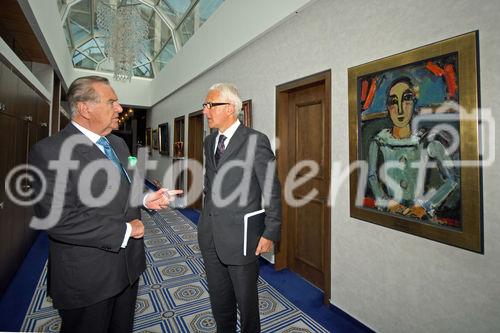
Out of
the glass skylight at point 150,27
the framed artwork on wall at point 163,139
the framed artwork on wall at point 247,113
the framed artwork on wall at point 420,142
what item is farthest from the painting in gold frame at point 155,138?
the framed artwork on wall at point 420,142

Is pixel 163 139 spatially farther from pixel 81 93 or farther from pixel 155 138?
pixel 81 93

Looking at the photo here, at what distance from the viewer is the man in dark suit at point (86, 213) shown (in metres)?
1.17

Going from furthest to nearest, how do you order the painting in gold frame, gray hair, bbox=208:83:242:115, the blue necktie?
Answer: the painting in gold frame
gray hair, bbox=208:83:242:115
the blue necktie

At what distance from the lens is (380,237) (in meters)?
2.14

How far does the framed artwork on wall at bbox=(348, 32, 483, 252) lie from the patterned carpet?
3.69 ft

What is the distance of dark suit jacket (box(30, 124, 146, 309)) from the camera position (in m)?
1.17

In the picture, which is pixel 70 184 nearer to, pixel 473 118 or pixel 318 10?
pixel 473 118

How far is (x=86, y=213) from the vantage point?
4.07 feet

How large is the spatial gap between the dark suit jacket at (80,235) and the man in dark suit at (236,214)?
2.06 feet

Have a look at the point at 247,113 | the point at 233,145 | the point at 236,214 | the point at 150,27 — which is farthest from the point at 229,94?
the point at 150,27

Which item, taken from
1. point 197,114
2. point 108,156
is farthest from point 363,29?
point 197,114

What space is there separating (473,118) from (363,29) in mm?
1129

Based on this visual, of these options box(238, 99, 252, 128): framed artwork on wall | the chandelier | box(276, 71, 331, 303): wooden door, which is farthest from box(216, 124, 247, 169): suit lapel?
the chandelier

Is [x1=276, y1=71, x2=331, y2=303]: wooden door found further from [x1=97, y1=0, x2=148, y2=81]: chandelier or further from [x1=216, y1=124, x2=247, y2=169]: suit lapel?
[x1=97, y1=0, x2=148, y2=81]: chandelier
